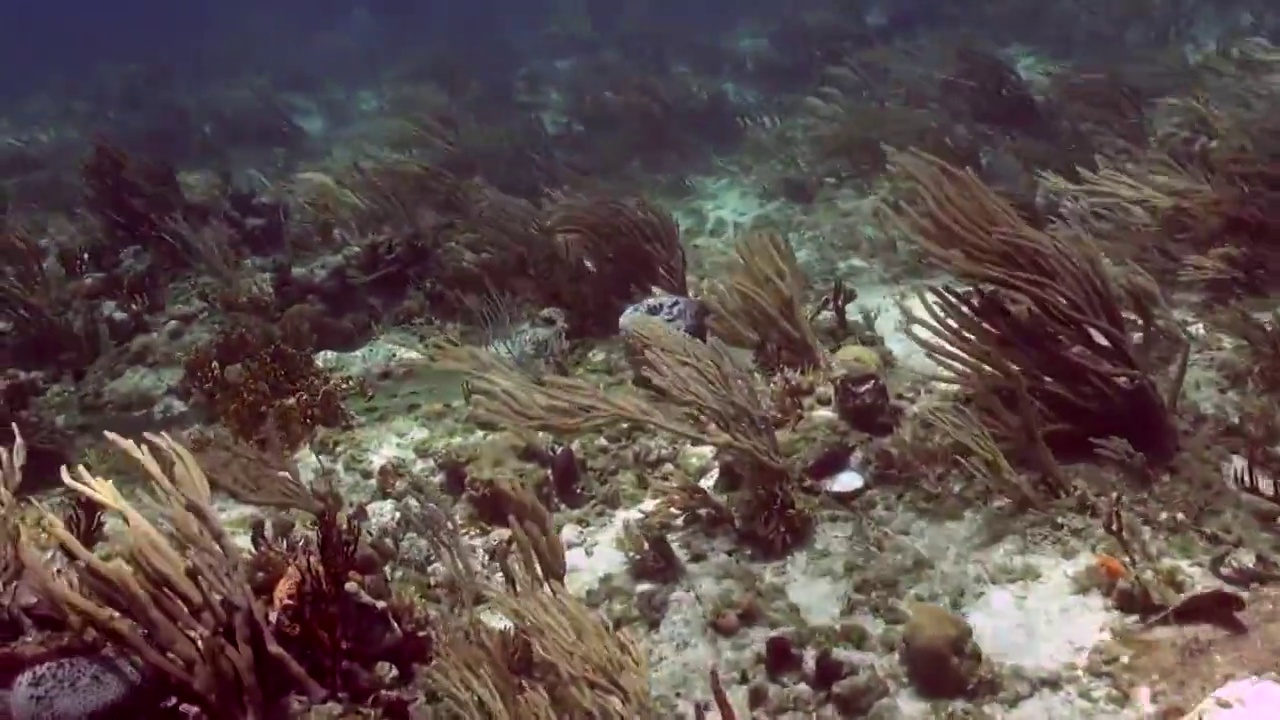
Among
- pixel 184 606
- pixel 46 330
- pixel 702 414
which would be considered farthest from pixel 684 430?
pixel 46 330

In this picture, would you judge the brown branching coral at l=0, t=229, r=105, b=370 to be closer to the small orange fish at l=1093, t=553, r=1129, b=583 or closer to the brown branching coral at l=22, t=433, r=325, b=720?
the brown branching coral at l=22, t=433, r=325, b=720

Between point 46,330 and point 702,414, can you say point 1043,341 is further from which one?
point 46,330

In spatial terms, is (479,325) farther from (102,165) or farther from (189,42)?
(189,42)

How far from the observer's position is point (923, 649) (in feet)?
12.2

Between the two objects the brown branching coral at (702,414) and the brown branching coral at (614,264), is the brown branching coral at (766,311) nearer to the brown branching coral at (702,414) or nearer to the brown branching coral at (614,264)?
the brown branching coral at (702,414)

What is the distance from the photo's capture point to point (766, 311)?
20.3 feet

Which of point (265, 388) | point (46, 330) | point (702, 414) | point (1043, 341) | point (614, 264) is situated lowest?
point (46, 330)

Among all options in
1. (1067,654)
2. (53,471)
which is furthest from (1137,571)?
(53,471)

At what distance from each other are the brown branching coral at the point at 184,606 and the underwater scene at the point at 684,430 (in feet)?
0.06

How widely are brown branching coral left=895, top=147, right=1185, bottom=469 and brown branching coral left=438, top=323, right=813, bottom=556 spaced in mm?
997

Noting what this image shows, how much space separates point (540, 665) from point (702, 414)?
1770 mm

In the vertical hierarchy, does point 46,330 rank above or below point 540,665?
below

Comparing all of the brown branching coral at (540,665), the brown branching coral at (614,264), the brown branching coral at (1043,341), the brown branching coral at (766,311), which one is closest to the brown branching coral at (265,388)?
the brown branching coral at (614,264)

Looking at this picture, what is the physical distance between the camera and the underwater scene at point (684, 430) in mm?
3631
